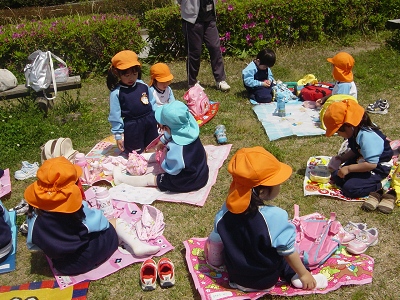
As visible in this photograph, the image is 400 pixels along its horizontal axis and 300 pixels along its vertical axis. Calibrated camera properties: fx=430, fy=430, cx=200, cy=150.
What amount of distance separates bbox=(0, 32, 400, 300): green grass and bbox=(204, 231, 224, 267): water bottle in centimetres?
29

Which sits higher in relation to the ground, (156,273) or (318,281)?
(318,281)

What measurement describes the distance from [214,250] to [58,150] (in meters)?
2.94

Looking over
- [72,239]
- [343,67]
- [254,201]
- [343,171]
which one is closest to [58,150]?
[72,239]

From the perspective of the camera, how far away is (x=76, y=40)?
9.06 metres

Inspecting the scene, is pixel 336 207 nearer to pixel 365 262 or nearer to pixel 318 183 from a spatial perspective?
pixel 318 183

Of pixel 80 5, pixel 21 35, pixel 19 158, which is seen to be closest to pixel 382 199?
pixel 19 158

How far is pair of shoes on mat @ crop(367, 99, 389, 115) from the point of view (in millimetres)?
6883

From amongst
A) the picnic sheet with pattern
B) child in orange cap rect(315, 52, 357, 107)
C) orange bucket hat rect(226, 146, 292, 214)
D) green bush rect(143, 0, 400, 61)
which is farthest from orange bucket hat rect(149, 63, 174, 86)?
green bush rect(143, 0, 400, 61)

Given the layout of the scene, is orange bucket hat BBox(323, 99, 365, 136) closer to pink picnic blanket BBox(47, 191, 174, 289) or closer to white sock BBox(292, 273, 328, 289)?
white sock BBox(292, 273, 328, 289)

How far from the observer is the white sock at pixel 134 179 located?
5430mm

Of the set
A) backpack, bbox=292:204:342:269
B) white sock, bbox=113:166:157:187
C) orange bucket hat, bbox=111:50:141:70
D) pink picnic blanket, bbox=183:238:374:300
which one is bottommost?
A: white sock, bbox=113:166:157:187

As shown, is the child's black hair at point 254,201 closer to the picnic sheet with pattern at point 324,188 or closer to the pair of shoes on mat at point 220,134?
the picnic sheet with pattern at point 324,188

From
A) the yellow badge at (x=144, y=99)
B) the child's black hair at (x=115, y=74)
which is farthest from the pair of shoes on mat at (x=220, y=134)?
the child's black hair at (x=115, y=74)

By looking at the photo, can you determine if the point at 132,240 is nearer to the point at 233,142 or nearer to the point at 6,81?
the point at 233,142
